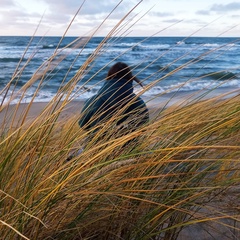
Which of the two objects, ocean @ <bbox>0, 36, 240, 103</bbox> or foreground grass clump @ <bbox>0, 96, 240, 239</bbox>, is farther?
ocean @ <bbox>0, 36, 240, 103</bbox>

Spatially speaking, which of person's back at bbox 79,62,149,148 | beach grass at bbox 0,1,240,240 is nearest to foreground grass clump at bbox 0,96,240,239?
beach grass at bbox 0,1,240,240

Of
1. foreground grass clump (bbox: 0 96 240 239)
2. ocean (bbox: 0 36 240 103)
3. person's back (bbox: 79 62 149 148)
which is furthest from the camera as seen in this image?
person's back (bbox: 79 62 149 148)

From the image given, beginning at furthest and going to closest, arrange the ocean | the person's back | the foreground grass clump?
1. the person's back
2. the ocean
3. the foreground grass clump

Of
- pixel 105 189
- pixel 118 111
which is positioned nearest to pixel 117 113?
pixel 118 111

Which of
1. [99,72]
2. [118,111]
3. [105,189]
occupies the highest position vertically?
[118,111]

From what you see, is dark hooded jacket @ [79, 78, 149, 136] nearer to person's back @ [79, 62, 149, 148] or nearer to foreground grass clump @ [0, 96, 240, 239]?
person's back @ [79, 62, 149, 148]

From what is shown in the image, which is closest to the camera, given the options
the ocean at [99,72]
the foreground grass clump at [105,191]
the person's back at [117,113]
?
the foreground grass clump at [105,191]

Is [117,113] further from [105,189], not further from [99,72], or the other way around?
[99,72]

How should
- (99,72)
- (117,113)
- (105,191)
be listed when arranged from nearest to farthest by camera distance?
(105,191) < (117,113) < (99,72)

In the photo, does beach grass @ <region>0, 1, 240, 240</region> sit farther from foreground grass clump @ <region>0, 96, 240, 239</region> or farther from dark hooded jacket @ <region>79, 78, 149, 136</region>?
dark hooded jacket @ <region>79, 78, 149, 136</region>

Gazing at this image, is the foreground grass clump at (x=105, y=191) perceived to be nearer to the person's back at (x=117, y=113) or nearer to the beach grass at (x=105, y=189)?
the beach grass at (x=105, y=189)

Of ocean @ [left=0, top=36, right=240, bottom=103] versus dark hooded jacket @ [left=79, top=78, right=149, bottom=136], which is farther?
dark hooded jacket @ [left=79, top=78, right=149, bottom=136]

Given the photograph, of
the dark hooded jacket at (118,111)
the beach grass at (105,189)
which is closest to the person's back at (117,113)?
the dark hooded jacket at (118,111)

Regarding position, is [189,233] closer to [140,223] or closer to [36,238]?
[140,223]
